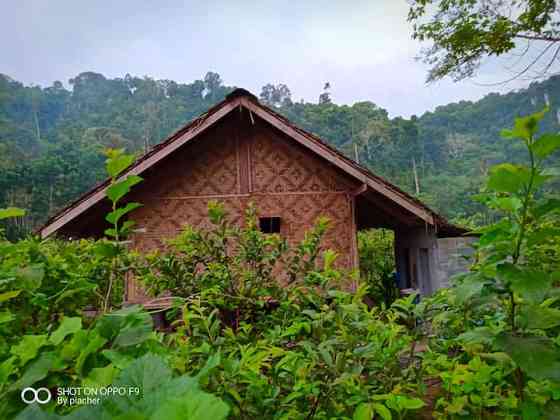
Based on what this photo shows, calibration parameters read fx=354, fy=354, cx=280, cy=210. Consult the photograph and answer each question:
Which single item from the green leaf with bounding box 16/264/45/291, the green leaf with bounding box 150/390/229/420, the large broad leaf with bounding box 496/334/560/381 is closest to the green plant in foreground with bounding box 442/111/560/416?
the large broad leaf with bounding box 496/334/560/381

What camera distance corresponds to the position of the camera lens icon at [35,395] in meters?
0.64

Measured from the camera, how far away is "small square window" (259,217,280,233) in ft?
21.8

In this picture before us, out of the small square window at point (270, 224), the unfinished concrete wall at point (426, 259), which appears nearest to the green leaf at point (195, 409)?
the unfinished concrete wall at point (426, 259)

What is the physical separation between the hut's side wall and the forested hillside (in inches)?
790

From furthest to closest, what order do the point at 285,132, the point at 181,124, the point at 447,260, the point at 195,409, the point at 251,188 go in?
the point at 181,124 < the point at 447,260 < the point at 251,188 < the point at 285,132 < the point at 195,409

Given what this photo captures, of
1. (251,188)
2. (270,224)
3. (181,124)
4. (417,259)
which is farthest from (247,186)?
(181,124)

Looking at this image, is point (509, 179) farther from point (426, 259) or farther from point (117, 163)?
point (426, 259)

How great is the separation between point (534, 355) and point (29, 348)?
1138 mm

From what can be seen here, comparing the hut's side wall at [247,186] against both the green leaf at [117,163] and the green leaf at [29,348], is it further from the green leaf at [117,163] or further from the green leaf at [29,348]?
the green leaf at [29,348]

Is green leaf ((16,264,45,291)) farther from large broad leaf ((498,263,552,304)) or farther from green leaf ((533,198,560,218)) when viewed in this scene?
green leaf ((533,198,560,218))

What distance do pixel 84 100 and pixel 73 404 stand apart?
65.5 metres

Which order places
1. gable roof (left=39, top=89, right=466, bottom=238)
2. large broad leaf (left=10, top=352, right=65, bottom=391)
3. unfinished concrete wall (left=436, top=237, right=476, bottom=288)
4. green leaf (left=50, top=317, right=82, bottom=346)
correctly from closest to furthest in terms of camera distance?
large broad leaf (left=10, top=352, right=65, bottom=391)
green leaf (left=50, top=317, right=82, bottom=346)
gable roof (left=39, top=89, right=466, bottom=238)
unfinished concrete wall (left=436, top=237, right=476, bottom=288)

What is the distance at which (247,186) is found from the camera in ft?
21.6

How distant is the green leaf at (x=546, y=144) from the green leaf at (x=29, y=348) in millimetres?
1246
